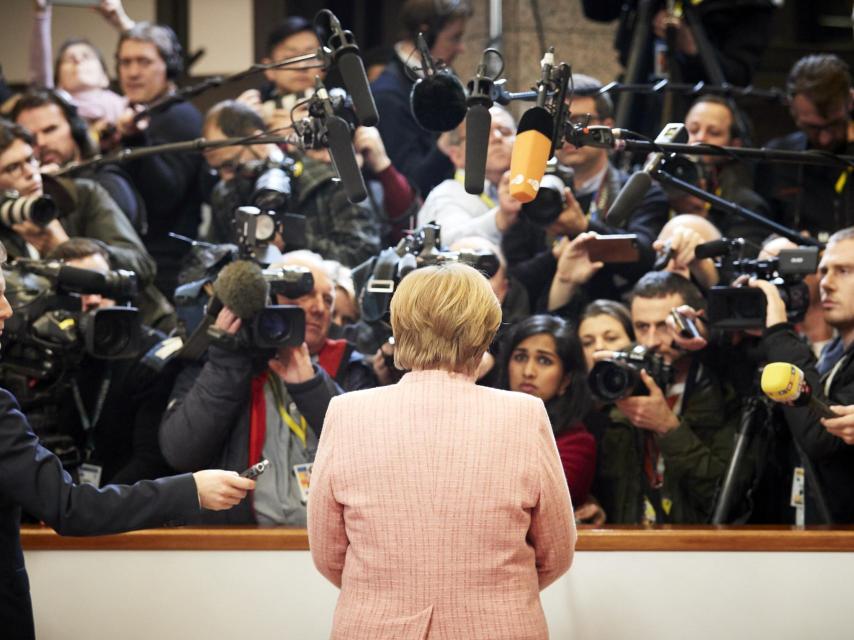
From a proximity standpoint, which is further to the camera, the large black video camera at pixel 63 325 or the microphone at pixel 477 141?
the large black video camera at pixel 63 325

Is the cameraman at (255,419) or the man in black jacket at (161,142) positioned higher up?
the man in black jacket at (161,142)

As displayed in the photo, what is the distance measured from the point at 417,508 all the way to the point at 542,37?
3411 mm

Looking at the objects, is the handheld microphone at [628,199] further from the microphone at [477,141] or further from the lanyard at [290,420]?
the lanyard at [290,420]

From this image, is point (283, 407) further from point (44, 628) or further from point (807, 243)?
point (807, 243)

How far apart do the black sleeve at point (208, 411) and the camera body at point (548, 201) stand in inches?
33.8

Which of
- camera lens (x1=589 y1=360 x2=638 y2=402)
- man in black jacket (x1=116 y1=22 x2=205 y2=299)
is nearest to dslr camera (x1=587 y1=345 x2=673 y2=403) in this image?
camera lens (x1=589 y1=360 x2=638 y2=402)

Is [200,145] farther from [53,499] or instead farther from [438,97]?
[53,499]

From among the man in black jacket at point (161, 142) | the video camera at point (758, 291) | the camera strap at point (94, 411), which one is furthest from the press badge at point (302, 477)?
the man in black jacket at point (161, 142)

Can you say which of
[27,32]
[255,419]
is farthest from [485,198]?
[27,32]

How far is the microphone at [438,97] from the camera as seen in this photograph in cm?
300

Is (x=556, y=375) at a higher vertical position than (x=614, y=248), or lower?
lower

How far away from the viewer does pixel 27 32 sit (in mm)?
Answer: 6371

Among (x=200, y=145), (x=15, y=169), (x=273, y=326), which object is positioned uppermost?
(x=200, y=145)

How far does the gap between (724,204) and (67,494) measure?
181cm
